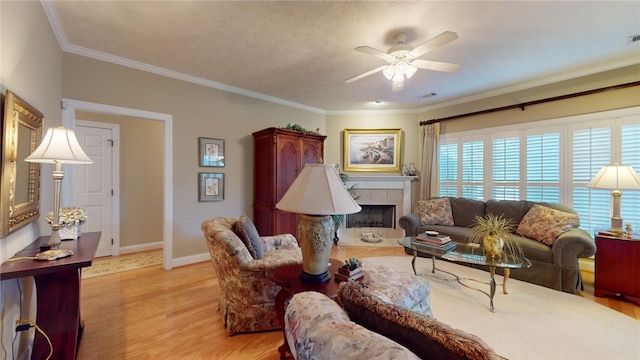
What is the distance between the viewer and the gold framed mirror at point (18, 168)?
4.70 ft

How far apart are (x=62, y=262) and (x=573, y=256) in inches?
173

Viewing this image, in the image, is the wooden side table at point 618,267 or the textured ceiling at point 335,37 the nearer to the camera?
the textured ceiling at point 335,37

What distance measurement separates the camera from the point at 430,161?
5031 mm

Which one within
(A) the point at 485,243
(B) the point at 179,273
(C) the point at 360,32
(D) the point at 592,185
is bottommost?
(B) the point at 179,273

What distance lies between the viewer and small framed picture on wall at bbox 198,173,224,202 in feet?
12.6

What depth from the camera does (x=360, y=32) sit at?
256 cm

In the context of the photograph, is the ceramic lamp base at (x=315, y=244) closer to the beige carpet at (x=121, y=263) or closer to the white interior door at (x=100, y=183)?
the beige carpet at (x=121, y=263)

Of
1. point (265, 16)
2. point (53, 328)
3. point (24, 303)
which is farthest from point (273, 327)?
point (265, 16)

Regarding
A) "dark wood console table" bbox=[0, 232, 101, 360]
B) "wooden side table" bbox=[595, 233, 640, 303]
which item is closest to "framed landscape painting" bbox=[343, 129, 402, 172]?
"wooden side table" bbox=[595, 233, 640, 303]

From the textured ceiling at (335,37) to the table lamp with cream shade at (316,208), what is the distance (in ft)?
5.14

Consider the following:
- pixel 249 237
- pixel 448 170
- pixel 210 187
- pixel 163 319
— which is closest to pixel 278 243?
pixel 249 237

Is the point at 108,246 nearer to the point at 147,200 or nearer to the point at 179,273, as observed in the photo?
the point at 147,200

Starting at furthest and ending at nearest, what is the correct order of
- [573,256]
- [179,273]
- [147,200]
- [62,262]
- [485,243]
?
[147,200] → [179,273] → [573,256] → [485,243] → [62,262]

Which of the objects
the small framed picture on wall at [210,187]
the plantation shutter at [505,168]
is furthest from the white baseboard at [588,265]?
the small framed picture on wall at [210,187]
